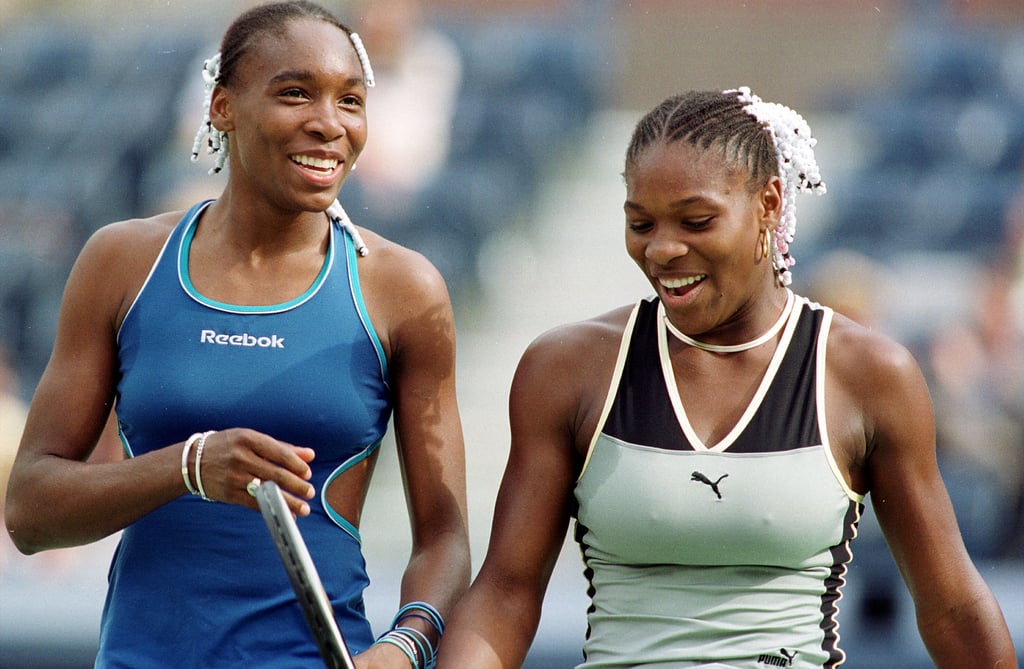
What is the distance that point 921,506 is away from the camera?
8.25 feet

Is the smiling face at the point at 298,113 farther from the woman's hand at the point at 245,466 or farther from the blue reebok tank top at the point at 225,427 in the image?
the woman's hand at the point at 245,466

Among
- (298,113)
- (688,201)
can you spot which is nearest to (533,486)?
(688,201)

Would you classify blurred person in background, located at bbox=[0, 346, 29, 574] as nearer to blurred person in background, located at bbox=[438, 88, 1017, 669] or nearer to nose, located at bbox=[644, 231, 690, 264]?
blurred person in background, located at bbox=[438, 88, 1017, 669]

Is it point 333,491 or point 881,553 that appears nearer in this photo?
point 333,491

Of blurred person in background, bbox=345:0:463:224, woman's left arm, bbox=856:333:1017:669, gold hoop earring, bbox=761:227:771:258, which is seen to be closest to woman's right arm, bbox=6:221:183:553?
gold hoop earring, bbox=761:227:771:258

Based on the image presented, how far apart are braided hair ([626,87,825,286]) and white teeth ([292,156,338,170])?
1.69 ft

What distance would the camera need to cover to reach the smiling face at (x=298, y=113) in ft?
8.45

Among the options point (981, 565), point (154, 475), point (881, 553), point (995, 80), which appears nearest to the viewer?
point (154, 475)

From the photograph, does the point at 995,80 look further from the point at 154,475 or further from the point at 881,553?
the point at 154,475

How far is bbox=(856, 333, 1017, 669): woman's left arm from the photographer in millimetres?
2506

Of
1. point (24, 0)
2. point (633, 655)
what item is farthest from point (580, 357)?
point (24, 0)

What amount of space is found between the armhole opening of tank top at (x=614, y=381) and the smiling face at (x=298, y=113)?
1.86ft

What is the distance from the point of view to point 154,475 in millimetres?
2426

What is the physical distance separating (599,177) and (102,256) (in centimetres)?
676
